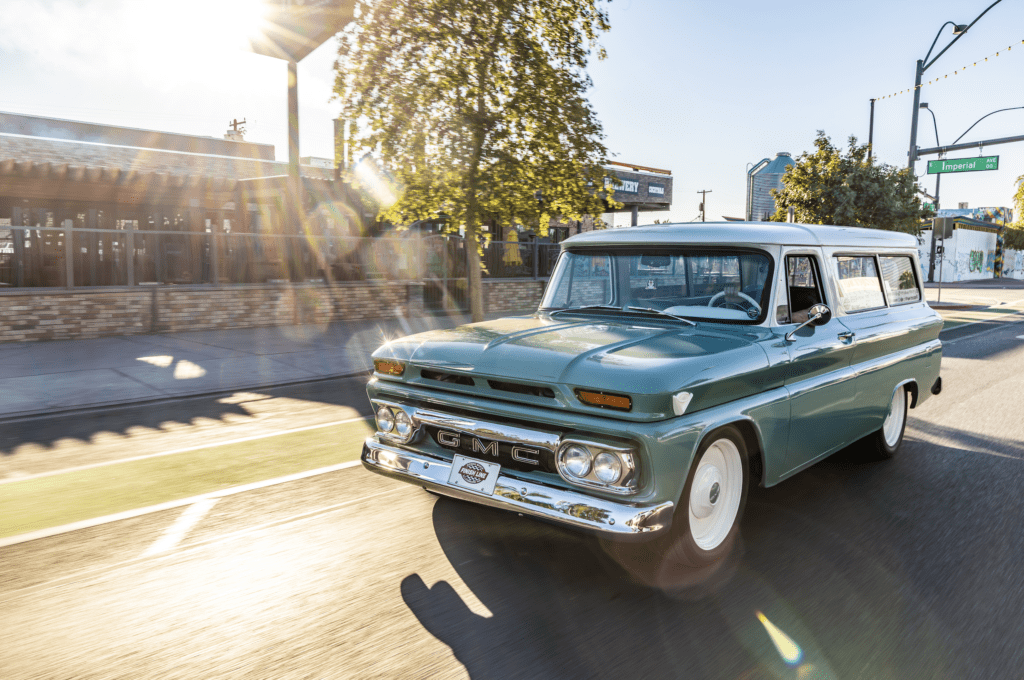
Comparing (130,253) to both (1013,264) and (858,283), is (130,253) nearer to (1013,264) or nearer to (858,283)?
(858,283)

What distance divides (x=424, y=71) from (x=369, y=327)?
628 cm

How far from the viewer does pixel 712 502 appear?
12.3 feet

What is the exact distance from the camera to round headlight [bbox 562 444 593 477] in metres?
3.28

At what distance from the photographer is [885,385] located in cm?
538

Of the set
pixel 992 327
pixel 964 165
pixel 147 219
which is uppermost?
pixel 964 165

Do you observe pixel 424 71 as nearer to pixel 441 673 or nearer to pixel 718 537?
pixel 718 537

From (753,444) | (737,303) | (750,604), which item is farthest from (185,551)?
(737,303)

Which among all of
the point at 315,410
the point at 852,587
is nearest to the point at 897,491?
the point at 852,587

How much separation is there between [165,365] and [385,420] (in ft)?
26.3

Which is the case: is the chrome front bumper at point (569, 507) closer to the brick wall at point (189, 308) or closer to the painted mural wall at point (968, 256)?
the brick wall at point (189, 308)

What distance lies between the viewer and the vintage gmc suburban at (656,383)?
3.23 meters

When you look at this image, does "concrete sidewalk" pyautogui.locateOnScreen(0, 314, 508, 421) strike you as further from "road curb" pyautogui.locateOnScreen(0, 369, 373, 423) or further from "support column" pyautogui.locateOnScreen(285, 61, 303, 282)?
"support column" pyautogui.locateOnScreen(285, 61, 303, 282)

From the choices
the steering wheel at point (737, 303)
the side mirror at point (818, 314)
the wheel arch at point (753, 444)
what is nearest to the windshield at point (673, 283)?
the steering wheel at point (737, 303)

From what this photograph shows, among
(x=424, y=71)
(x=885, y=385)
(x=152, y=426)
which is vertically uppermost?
(x=424, y=71)
